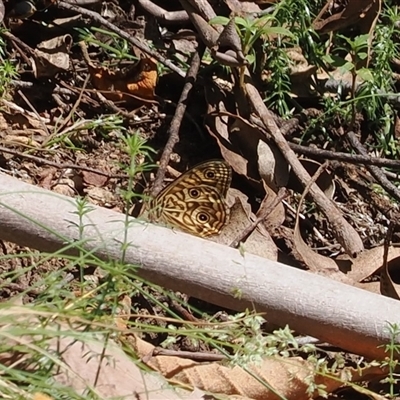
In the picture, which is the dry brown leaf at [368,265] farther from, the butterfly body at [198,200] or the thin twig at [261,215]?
the butterfly body at [198,200]

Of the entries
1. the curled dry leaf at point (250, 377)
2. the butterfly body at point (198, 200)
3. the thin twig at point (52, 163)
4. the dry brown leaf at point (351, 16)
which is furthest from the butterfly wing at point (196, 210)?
the dry brown leaf at point (351, 16)

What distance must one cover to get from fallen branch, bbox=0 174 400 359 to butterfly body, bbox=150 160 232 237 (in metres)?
0.50

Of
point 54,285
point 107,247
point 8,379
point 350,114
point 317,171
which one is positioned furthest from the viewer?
point 350,114

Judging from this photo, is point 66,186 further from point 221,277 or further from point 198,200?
point 221,277

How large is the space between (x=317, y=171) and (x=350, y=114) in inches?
17.5

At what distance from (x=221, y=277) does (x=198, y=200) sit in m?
0.74

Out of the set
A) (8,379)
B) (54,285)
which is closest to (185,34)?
(54,285)

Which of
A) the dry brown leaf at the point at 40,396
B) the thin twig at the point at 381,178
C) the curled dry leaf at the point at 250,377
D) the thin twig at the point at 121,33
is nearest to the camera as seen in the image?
the dry brown leaf at the point at 40,396

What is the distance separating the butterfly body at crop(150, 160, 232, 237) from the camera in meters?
3.24

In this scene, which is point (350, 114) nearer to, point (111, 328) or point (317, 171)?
point (317, 171)

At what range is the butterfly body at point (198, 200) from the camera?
3.24 meters

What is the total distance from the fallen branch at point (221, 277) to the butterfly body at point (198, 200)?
1.65ft

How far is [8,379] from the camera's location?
78.7 inches

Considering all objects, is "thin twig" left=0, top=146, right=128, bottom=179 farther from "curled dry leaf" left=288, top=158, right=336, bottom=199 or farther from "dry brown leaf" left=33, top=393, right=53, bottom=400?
"dry brown leaf" left=33, top=393, right=53, bottom=400
